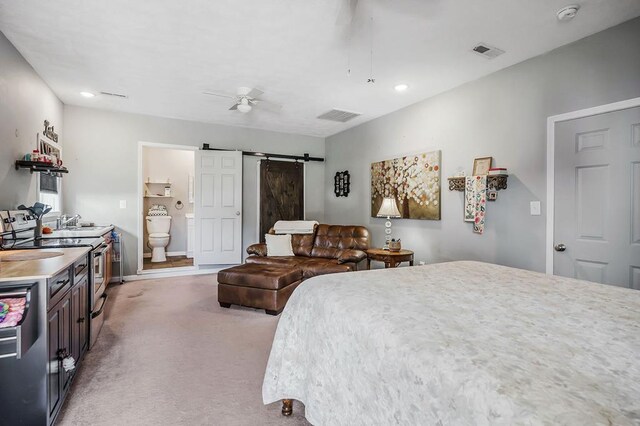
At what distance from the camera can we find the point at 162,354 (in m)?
2.50

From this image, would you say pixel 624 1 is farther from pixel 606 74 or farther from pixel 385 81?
pixel 385 81

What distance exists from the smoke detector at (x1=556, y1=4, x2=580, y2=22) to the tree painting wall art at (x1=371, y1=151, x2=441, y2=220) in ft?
5.75

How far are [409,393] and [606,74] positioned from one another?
9.92 ft

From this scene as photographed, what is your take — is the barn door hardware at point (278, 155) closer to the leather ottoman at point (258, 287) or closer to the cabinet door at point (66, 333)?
the leather ottoman at point (258, 287)

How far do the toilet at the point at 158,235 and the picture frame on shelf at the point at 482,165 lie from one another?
218 inches

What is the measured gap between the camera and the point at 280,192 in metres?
6.02

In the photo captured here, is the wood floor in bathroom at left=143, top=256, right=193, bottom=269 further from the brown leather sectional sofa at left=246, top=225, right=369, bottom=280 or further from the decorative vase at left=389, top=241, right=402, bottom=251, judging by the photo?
the decorative vase at left=389, top=241, right=402, bottom=251

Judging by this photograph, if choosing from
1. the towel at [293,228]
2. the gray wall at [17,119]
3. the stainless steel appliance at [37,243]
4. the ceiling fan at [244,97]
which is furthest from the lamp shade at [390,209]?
the gray wall at [17,119]

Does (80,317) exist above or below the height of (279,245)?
below

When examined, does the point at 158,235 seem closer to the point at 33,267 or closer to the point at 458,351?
the point at 33,267

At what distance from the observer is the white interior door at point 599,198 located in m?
2.38

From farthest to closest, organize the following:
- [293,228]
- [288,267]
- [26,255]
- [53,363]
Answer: [293,228]
[288,267]
[26,255]
[53,363]

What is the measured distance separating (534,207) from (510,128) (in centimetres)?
81

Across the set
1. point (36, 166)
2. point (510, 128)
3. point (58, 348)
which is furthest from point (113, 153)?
point (510, 128)
